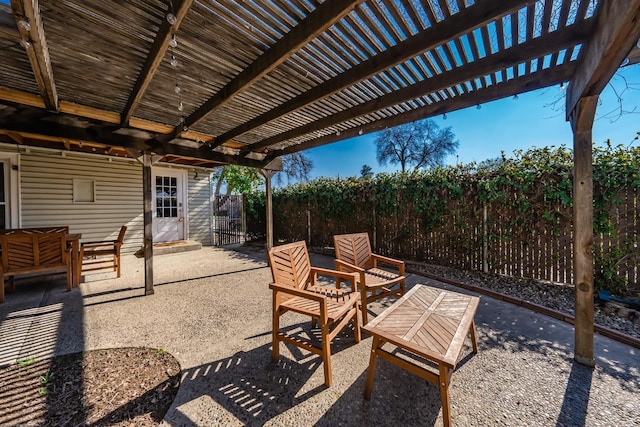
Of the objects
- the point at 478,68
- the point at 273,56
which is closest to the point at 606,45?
Answer: the point at 478,68

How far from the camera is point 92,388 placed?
1831mm

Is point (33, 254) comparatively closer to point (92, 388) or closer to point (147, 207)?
point (147, 207)

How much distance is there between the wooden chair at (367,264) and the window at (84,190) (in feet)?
20.6

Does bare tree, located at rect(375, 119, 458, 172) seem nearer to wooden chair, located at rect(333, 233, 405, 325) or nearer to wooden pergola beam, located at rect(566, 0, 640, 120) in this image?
wooden chair, located at rect(333, 233, 405, 325)

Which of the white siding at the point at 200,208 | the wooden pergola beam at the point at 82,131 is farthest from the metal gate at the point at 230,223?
the wooden pergola beam at the point at 82,131

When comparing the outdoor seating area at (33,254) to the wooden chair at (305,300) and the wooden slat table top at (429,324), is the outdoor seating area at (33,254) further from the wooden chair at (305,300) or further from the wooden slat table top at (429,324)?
the wooden slat table top at (429,324)

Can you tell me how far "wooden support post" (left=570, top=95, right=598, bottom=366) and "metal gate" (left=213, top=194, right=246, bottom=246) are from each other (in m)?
8.44

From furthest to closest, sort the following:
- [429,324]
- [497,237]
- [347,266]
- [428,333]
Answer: [497,237]
[347,266]
[429,324]
[428,333]

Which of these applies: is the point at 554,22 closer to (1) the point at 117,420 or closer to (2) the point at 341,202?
(1) the point at 117,420

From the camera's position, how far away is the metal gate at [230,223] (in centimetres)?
895

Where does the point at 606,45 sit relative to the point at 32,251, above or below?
above

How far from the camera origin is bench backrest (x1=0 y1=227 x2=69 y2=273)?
3.46 m

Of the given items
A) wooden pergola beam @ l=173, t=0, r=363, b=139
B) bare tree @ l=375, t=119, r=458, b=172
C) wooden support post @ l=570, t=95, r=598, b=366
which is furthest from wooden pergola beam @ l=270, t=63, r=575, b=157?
bare tree @ l=375, t=119, r=458, b=172

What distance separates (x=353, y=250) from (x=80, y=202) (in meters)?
6.56
